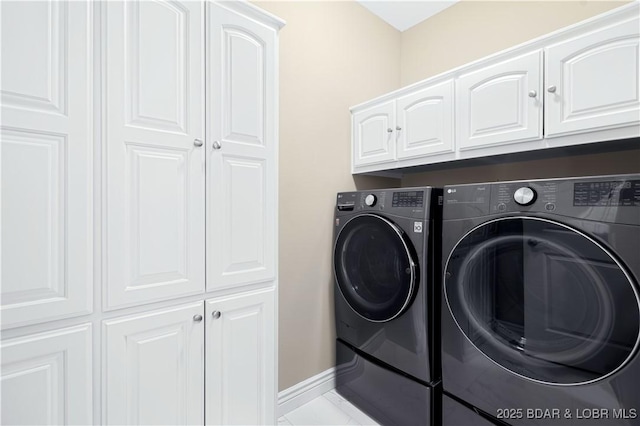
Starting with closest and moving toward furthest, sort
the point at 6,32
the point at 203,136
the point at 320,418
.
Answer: the point at 6,32
the point at 203,136
the point at 320,418

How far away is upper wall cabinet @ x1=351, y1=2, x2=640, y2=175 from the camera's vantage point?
1075 millimetres

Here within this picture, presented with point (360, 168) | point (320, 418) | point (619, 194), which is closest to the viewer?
point (619, 194)

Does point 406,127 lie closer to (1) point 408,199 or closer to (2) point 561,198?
(1) point 408,199

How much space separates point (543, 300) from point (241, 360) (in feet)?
4.00

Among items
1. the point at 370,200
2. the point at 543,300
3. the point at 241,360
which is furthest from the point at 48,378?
the point at 543,300

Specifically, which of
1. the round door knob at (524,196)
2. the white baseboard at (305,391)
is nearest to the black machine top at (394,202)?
the round door knob at (524,196)

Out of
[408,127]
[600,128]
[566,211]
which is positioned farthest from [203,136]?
[600,128]

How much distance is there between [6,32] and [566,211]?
1776 mm

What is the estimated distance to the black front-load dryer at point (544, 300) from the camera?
3.14 ft

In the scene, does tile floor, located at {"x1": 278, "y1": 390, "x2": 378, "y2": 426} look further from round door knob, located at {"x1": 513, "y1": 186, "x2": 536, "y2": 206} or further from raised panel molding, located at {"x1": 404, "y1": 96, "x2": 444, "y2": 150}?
raised panel molding, located at {"x1": 404, "y1": 96, "x2": 444, "y2": 150}

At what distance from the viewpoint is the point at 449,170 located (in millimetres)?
2039

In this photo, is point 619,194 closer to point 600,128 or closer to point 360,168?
point 600,128

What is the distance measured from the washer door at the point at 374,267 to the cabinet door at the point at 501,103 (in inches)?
24.0

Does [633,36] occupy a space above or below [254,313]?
above
